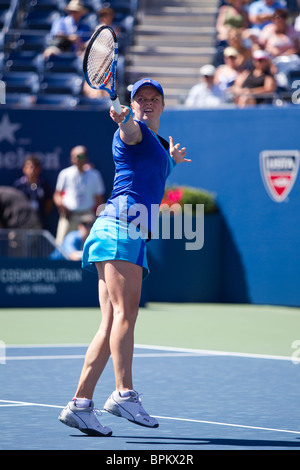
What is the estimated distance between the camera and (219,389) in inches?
287

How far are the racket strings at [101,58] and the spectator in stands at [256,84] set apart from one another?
8403 mm

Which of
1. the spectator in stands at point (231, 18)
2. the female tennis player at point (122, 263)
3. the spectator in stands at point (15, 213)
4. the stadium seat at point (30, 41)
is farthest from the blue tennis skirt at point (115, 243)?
the stadium seat at point (30, 41)

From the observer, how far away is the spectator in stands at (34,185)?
14.9m

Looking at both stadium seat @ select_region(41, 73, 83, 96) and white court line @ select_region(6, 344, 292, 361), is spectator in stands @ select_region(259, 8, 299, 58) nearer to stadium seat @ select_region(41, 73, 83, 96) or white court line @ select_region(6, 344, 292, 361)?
stadium seat @ select_region(41, 73, 83, 96)

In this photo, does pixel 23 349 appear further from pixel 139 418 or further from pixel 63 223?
pixel 63 223

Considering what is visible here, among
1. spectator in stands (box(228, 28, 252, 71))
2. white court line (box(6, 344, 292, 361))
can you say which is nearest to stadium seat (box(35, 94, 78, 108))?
spectator in stands (box(228, 28, 252, 71))

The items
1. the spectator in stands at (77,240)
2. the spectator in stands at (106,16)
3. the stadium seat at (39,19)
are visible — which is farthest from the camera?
the stadium seat at (39,19)

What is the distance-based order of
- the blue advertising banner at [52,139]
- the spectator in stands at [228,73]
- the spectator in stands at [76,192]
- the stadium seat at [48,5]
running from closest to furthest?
1. the spectator in stands at [76,192]
2. the spectator in stands at [228,73]
3. the blue advertising banner at [52,139]
4. the stadium seat at [48,5]

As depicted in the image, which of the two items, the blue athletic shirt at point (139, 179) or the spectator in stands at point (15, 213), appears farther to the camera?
the spectator in stands at point (15, 213)

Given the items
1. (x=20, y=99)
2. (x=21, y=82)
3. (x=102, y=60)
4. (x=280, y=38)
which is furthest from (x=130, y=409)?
(x=21, y=82)

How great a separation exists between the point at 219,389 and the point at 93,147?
9100 millimetres

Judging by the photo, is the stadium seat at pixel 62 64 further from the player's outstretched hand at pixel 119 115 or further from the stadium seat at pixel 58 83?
the player's outstretched hand at pixel 119 115

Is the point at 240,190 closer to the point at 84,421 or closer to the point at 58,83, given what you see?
the point at 58,83

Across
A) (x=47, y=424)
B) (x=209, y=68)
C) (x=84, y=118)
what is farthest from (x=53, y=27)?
(x=47, y=424)
